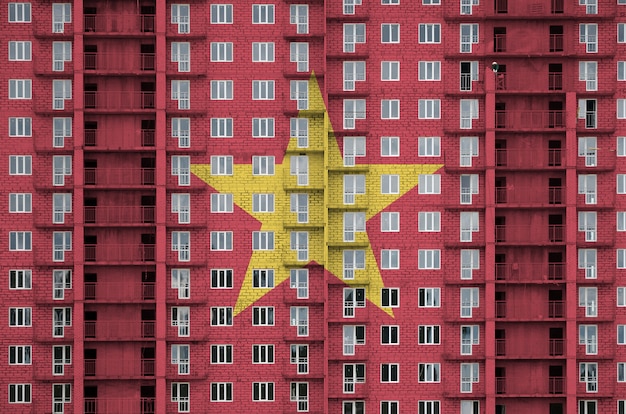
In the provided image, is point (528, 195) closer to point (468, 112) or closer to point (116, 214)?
point (468, 112)

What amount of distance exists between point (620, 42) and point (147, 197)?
40.4m

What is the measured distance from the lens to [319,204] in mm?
72688

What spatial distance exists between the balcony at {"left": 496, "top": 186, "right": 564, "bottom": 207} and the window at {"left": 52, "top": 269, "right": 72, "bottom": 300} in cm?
3500

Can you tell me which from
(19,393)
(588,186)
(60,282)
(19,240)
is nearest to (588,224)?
(588,186)

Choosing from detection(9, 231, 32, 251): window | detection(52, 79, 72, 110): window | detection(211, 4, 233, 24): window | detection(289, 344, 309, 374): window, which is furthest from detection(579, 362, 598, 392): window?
detection(52, 79, 72, 110): window

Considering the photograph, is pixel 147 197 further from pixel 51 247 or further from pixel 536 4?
pixel 536 4

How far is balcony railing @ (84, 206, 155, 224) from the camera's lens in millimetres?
72062

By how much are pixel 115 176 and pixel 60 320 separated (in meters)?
12.3

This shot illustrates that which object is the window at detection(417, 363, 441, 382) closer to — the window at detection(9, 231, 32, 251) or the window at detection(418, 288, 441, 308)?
the window at detection(418, 288, 441, 308)

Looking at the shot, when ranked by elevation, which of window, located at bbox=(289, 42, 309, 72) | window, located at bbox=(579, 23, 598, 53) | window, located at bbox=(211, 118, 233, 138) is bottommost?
window, located at bbox=(211, 118, 233, 138)

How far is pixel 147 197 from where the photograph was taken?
72.8 metres

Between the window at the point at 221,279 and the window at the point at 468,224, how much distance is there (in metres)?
19.0

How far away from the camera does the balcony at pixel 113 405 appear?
71.6m

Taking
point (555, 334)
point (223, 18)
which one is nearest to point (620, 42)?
point (555, 334)
